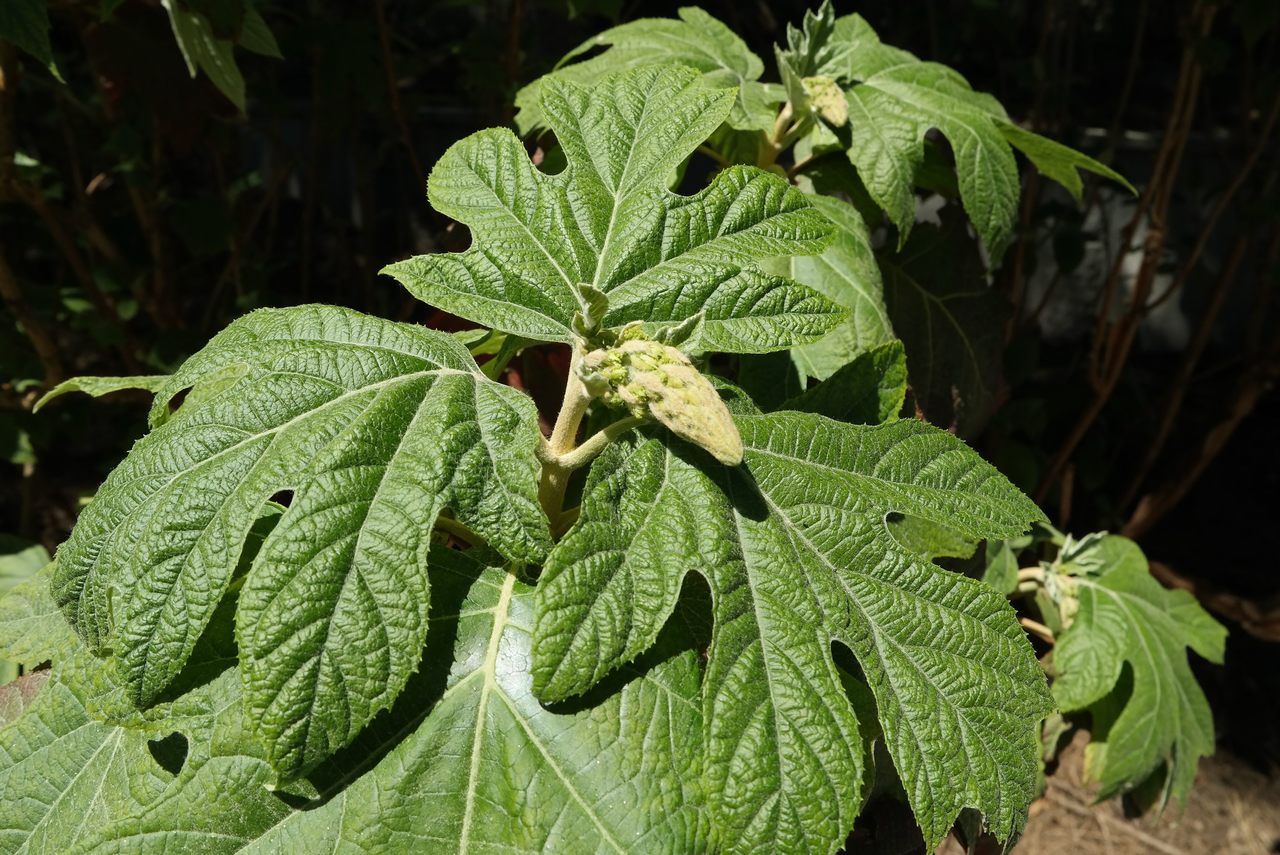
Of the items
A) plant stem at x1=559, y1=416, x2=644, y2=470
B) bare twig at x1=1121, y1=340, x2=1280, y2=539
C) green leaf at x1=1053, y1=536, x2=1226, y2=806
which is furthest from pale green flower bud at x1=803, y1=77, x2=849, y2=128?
bare twig at x1=1121, y1=340, x2=1280, y2=539

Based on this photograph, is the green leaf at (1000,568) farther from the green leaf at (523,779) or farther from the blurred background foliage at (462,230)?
the green leaf at (523,779)

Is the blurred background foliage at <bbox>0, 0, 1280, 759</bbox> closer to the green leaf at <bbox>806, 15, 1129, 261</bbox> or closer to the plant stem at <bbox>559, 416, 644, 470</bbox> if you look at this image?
the green leaf at <bbox>806, 15, 1129, 261</bbox>

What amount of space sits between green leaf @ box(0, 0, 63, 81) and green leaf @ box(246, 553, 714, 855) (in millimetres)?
1208

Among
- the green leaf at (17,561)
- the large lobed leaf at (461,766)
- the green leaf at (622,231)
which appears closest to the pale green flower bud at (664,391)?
the green leaf at (622,231)

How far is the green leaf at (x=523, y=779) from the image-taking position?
3.21 feet

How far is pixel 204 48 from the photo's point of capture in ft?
6.33

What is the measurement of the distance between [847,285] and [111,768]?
111cm

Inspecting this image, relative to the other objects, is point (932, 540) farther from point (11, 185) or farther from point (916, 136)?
point (11, 185)

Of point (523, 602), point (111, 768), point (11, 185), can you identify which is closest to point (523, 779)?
point (523, 602)

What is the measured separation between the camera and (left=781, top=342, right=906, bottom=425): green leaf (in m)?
1.34

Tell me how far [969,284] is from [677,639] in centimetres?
115

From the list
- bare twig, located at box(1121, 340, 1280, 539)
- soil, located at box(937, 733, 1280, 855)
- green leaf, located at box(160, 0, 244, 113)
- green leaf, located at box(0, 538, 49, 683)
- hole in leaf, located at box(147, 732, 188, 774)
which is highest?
green leaf, located at box(160, 0, 244, 113)

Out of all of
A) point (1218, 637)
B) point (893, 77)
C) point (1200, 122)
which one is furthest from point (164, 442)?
point (1200, 122)

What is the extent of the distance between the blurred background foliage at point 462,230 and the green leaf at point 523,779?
714mm
